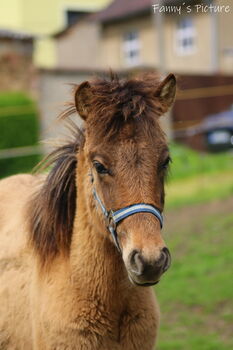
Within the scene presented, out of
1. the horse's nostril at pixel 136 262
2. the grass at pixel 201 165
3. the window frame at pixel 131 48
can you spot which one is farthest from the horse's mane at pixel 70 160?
the window frame at pixel 131 48

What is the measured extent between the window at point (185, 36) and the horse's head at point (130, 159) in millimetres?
25399

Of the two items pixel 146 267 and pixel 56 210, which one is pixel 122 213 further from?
pixel 56 210

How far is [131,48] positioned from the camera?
31.0 m

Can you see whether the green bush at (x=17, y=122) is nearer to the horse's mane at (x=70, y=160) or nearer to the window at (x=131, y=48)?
the horse's mane at (x=70, y=160)

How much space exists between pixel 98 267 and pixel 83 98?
3.00 ft

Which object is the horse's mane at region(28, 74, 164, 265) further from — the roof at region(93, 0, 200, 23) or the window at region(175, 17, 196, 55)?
the roof at region(93, 0, 200, 23)

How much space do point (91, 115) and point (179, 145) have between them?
49.2ft

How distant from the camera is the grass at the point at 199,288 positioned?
6113 mm

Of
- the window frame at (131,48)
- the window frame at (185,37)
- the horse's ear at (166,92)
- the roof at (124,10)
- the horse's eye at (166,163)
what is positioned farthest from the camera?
the window frame at (131,48)

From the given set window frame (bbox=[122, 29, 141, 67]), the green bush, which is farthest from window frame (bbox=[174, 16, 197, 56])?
the green bush

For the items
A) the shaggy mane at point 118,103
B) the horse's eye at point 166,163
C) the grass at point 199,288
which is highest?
the shaggy mane at point 118,103

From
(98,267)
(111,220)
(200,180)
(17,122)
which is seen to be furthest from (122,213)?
(17,122)

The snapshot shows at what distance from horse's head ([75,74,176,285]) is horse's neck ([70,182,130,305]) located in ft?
0.50

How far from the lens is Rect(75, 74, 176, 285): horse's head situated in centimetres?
299
